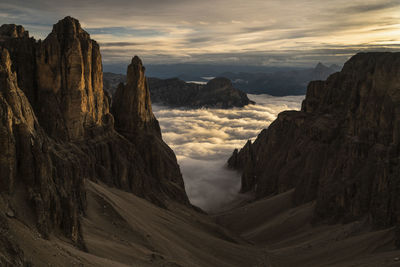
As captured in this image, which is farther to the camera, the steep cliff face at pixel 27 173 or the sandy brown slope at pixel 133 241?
the steep cliff face at pixel 27 173

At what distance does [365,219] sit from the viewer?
65000 millimetres

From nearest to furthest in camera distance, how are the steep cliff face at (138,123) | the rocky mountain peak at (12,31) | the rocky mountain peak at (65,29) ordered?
the rocky mountain peak at (65,29) < the rocky mountain peak at (12,31) < the steep cliff face at (138,123)

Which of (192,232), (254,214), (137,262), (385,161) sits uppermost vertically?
(385,161)

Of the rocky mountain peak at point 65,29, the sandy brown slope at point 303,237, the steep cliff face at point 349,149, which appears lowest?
the sandy brown slope at point 303,237

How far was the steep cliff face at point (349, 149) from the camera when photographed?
214 ft

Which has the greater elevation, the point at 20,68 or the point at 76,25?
the point at 76,25

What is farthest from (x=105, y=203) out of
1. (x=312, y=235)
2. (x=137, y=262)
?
(x=312, y=235)

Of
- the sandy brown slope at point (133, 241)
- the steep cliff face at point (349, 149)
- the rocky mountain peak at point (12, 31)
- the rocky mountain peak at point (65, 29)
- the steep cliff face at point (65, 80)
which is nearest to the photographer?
the sandy brown slope at point (133, 241)

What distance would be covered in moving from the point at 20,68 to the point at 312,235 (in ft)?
194

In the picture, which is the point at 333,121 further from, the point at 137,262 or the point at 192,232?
the point at 137,262

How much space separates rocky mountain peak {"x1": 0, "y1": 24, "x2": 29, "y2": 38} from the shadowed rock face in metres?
0.46

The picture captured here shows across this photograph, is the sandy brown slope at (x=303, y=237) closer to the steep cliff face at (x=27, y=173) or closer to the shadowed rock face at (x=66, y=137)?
the shadowed rock face at (x=66, y=137)

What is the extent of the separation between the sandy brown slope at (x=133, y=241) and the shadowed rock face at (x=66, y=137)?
2263 millimetres

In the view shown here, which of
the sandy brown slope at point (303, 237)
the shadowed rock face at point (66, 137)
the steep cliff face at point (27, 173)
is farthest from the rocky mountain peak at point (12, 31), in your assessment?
the sandy brown slope at point (303, 237)
